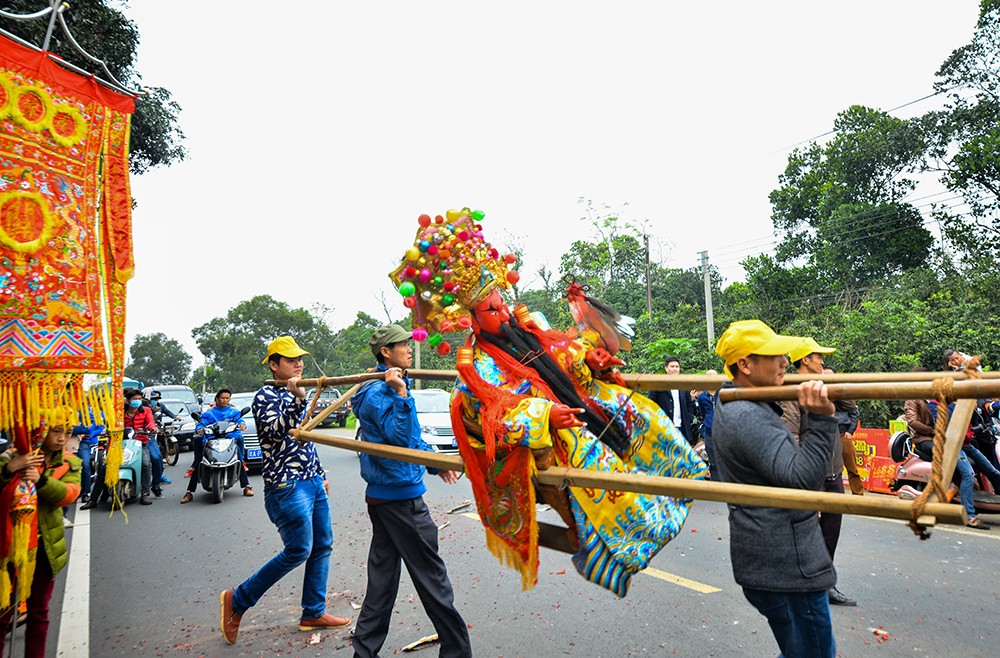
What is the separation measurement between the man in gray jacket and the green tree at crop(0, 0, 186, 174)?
6.44 metres

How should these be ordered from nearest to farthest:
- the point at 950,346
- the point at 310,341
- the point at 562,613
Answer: the point at 562,613 → the point at 950,346 → the point at 310,341

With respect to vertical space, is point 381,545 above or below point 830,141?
below

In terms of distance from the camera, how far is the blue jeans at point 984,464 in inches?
280

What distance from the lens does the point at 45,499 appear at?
13.0 ft

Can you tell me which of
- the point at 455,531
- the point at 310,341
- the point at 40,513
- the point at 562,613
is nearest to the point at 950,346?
the point at 455,531

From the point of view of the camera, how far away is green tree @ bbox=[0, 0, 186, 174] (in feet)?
21.5

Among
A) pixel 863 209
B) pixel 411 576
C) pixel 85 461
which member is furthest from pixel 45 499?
pixel 863 209

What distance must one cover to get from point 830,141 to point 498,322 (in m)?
22.7

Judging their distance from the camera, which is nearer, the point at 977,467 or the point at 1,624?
the point at 1,624

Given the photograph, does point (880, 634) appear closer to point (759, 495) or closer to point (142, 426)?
point (759, 495)

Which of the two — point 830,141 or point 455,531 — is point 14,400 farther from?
point 830,141

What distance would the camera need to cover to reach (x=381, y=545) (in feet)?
12.4

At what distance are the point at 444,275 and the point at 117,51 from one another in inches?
277

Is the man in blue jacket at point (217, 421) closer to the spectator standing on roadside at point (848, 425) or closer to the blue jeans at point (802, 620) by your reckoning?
the spectator standing on roadside at point (848, 425)
